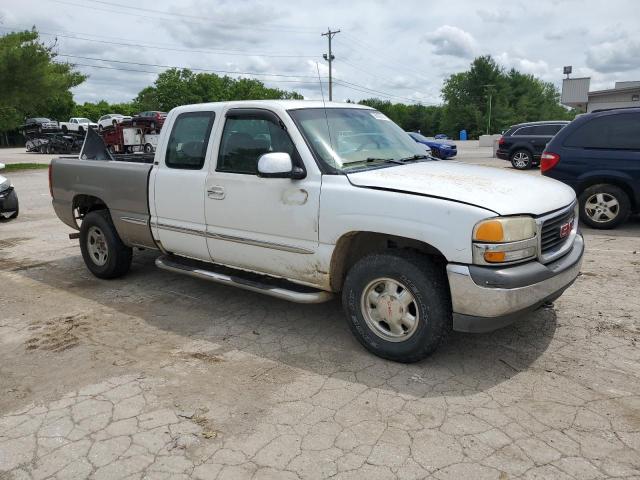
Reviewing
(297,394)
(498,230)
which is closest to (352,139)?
(498,230)

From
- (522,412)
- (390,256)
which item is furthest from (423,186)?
(522,412)

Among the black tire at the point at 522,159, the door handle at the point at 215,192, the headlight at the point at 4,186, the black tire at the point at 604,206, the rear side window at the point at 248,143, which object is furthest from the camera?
the black tire at the point at 522,159

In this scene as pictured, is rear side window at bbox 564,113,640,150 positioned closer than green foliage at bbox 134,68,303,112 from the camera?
Yes

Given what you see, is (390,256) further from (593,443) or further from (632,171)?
(632,171)

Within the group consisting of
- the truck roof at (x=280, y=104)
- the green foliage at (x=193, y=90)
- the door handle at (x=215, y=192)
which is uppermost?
the green foliage at (x=193, y=90)

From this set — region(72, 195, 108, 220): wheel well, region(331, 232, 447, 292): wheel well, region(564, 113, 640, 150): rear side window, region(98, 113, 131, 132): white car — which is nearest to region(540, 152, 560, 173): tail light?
region(564, 113, 640, 150): rear side window

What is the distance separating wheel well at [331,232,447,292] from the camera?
369cm

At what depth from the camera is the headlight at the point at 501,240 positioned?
3.18 meters

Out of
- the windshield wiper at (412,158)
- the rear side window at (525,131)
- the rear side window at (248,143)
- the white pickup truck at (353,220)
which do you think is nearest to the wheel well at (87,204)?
the white pickup truck at (353,220)

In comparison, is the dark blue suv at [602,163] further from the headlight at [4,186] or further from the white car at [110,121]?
the white car at [110,121]

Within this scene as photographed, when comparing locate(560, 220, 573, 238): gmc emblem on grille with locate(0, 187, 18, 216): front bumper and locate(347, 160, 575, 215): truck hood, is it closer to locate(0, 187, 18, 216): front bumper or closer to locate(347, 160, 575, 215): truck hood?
locate(347, 160, 575, 215): truck hood

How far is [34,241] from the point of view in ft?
27.2

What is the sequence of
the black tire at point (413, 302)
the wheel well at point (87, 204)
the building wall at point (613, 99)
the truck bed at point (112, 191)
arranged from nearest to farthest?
the black tire at point (413, 302) → the truck bed at point (112, 191) → the wheel well at point (87, 204) → the building wall at point (613, 99)

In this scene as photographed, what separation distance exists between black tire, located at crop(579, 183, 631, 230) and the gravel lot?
2.92 metres
